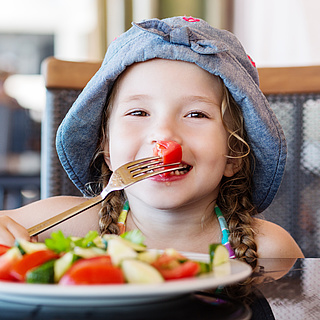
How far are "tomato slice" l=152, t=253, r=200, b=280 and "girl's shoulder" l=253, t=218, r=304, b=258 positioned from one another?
2.35 ft

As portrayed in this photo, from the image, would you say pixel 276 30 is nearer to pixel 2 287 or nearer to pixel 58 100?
pixel 58 100

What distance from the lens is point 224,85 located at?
110 centimetres

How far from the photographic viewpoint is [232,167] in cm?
120

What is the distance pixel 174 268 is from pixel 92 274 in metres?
0.08

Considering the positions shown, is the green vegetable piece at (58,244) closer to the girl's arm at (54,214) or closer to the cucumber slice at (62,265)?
the cucumber slice at (62,265)

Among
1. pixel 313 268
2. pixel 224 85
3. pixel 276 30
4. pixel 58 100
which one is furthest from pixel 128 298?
pixel 276 30

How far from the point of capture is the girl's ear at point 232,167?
1.20 m

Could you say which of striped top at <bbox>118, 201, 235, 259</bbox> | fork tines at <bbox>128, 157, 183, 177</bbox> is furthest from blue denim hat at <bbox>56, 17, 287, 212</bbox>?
fork tines at <bbox>128, 157, 183, 177</bbox>

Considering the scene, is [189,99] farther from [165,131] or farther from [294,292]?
[294,292]

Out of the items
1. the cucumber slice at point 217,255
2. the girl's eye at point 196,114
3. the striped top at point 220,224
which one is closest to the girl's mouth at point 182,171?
the girl's eye at point 196,114

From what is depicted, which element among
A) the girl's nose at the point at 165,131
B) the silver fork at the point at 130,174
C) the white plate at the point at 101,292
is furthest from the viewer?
the girl's nose at the point at 165,131

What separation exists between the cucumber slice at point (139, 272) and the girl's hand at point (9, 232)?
1.35 ft

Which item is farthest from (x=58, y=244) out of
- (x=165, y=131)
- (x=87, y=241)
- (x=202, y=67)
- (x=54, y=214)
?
(x=54, y=214)

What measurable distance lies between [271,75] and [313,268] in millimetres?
815
